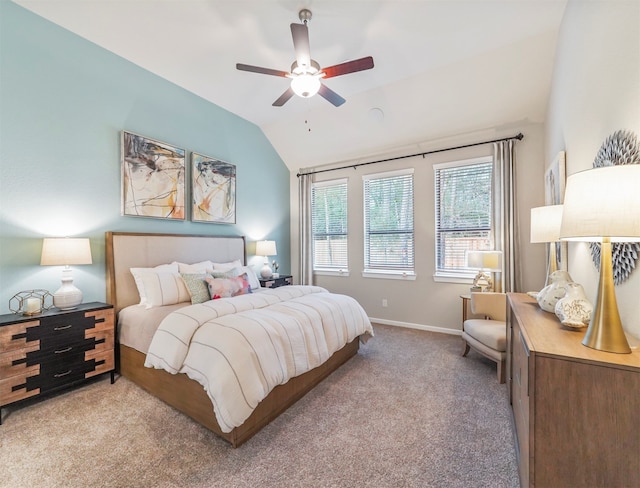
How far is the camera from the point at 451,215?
414 centimetres

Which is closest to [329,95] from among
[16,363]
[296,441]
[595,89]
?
[595,89]

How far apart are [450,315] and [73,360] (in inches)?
171

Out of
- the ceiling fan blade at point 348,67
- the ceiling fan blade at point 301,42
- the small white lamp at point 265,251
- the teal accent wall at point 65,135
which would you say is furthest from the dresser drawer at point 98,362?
the ceiling fan blade at point 348,67

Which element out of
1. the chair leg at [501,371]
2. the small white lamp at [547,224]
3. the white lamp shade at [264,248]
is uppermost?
the small white lamp at [547,224]

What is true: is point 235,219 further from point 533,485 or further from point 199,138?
point 533,485

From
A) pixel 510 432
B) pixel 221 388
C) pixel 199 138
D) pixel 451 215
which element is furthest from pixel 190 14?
pixel 510 432

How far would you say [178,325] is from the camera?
7.14ft

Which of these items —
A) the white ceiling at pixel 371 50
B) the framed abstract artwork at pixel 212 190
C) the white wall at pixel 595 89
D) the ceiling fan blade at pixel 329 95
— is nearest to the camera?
the white wall at pixel 595 89

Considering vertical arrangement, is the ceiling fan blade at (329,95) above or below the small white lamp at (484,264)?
above

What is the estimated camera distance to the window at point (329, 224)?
5152 millimetres

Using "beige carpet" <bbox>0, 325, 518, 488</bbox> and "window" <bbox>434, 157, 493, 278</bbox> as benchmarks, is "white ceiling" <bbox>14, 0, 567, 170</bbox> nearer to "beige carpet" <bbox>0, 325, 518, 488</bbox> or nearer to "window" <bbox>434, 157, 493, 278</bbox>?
"window" <bbox>434, 157, 493, 278</bbox>

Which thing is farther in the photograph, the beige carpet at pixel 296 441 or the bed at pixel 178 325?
the bed at pixel 178 325

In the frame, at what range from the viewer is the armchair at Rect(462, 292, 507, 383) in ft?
8.61

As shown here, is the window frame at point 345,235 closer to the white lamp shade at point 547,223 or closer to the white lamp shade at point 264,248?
the white lamp shade at point 264,248
